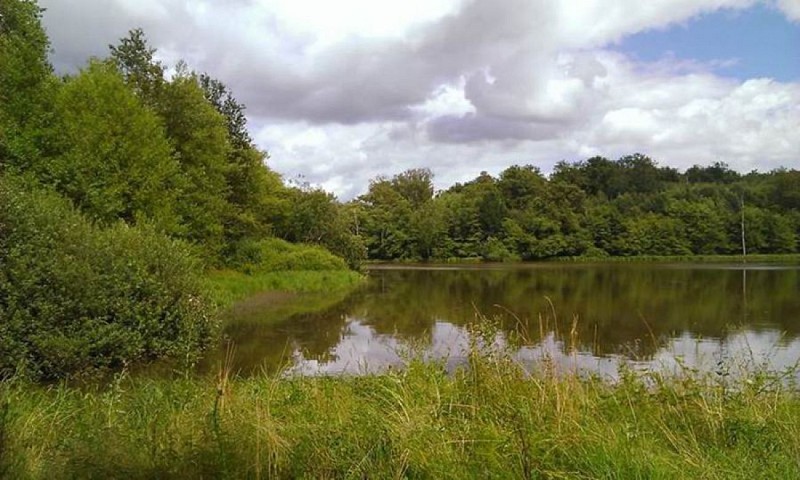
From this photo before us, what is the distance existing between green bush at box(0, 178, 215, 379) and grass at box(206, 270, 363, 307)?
273 inches

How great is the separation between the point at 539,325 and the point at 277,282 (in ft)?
69.8

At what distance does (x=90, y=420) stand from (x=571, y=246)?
7779 centimetres

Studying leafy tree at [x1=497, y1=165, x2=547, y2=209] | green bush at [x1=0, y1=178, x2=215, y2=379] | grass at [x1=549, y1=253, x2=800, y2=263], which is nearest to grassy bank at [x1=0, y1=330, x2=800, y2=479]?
green bush at [x1=0, y1=178, x2=215, y2=379]

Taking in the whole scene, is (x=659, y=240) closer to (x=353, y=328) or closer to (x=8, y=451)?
(x=353, y=328)

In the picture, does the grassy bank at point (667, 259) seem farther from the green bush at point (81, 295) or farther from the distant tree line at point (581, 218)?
the green bush at point (81, 295)

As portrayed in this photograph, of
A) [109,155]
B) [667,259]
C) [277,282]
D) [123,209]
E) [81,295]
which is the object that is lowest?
[667,259]

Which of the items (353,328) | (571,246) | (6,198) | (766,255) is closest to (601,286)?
(353,328)

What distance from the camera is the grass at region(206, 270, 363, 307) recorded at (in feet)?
87.4

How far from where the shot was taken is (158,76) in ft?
88.8

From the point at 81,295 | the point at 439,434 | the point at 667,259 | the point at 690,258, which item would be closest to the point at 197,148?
the point at 81,295

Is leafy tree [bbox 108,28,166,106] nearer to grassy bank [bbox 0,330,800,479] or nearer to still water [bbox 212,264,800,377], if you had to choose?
still water [bbox 212,264,800,377]

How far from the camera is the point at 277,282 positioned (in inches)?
1243

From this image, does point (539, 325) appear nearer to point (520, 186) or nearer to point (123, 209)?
point (123, 209)

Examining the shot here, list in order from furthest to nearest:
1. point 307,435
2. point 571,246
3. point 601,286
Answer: point 571,246 → point 601,286 → point 307,435
